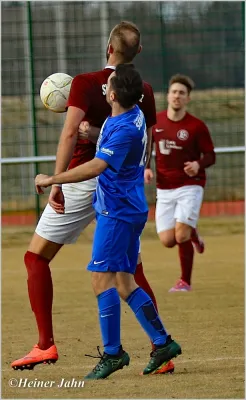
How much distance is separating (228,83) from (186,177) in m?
6.07

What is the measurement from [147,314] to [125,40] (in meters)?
1.63

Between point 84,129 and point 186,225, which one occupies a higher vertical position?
point 84,129

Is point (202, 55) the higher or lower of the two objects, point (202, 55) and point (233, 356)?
the higher

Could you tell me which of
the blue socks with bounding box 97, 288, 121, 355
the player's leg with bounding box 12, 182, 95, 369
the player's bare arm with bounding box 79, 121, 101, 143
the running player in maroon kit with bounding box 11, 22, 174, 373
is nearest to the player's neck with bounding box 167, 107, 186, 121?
the running player in maroon kit with bounding box 11, 22, 174, 373

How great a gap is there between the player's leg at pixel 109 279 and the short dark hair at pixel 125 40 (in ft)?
3.43

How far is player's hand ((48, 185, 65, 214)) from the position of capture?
644 centimetres

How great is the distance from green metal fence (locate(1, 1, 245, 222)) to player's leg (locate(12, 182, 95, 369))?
810cm

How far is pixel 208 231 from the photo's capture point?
15.0m

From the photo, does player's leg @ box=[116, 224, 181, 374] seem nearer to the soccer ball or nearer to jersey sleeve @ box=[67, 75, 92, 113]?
jersey sleeve @ box=[67, 75, 92, 113]

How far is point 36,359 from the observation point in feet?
21.7

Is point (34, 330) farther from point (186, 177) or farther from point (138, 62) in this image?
point (138, 62)

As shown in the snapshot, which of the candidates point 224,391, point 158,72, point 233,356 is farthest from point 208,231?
point 224,391

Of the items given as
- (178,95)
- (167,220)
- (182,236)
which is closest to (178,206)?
(167,220)

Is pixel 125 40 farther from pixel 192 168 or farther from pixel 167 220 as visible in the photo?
pixel 167 220
